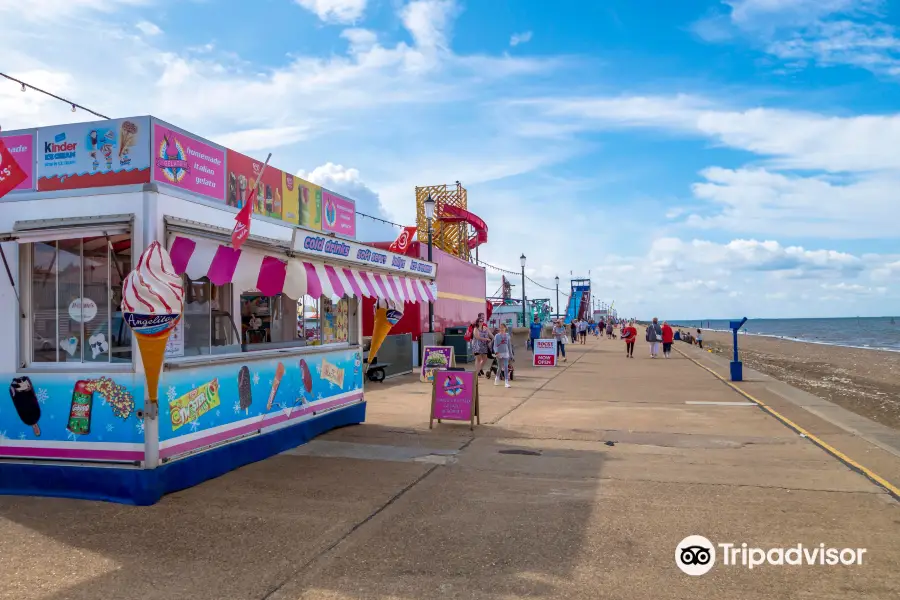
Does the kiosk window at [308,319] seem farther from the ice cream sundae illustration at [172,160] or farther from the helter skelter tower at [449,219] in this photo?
the helter skelter tower at [449,219]

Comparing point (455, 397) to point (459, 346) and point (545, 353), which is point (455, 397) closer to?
point (545, 353)

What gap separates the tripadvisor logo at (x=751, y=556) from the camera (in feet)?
16.3

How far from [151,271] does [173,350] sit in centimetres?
131

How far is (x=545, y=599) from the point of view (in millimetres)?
4340

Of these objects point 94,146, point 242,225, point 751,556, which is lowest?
point 751,556

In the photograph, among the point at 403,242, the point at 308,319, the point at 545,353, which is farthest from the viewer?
the point at 545,353

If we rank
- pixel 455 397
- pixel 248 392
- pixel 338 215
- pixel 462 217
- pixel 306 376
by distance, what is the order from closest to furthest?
pixel 248 392
pixel 306 376
pixel 455 397
pixel 338 215
pixel 462 217

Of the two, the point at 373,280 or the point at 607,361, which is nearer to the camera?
the point at 373,280

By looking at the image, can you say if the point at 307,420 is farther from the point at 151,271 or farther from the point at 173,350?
the point at 151,271

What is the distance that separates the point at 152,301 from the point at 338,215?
533 cm

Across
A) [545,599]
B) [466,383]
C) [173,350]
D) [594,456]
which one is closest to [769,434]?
[594,456]

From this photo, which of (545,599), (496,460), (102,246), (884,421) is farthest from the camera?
(884,421)

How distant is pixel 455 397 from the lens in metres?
10.9

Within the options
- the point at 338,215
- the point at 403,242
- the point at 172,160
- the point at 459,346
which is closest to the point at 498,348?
the point at 403,242
